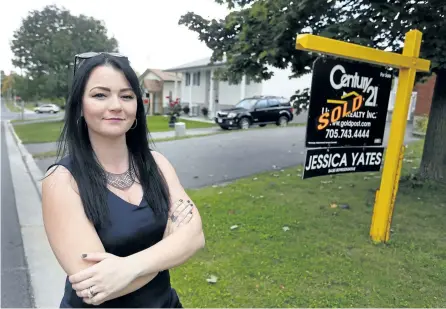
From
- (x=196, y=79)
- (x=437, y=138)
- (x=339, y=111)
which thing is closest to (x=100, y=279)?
(x=339, y=111)

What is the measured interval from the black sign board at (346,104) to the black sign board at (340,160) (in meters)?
0.07

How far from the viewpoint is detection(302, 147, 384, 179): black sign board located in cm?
377

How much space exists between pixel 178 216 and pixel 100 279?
452 millimetres

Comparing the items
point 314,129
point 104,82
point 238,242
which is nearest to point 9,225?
point 238,242

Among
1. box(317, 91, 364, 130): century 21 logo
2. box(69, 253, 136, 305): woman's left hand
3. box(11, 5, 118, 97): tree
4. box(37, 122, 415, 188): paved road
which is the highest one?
box(11, 5, 118, 97): tree

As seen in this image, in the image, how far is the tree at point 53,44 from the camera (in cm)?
2991

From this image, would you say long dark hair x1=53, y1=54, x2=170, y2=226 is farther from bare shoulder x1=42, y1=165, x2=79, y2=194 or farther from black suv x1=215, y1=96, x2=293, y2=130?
black suv x1=215, y1=96, x2=293, y2=130

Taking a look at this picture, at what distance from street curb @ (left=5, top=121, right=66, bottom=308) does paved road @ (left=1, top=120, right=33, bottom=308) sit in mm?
56

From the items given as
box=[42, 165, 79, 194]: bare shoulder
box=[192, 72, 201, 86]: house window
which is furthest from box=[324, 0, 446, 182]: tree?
box=[192, 72, 201, 86]: house window

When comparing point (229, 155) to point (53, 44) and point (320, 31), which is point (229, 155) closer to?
point (320, 31)

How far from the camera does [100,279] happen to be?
4.35 ft

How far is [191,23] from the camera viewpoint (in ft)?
22.9

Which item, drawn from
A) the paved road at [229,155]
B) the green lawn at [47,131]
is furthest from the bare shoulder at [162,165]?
the green lawn at [47,131]

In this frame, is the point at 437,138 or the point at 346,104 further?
the point at 437,138
